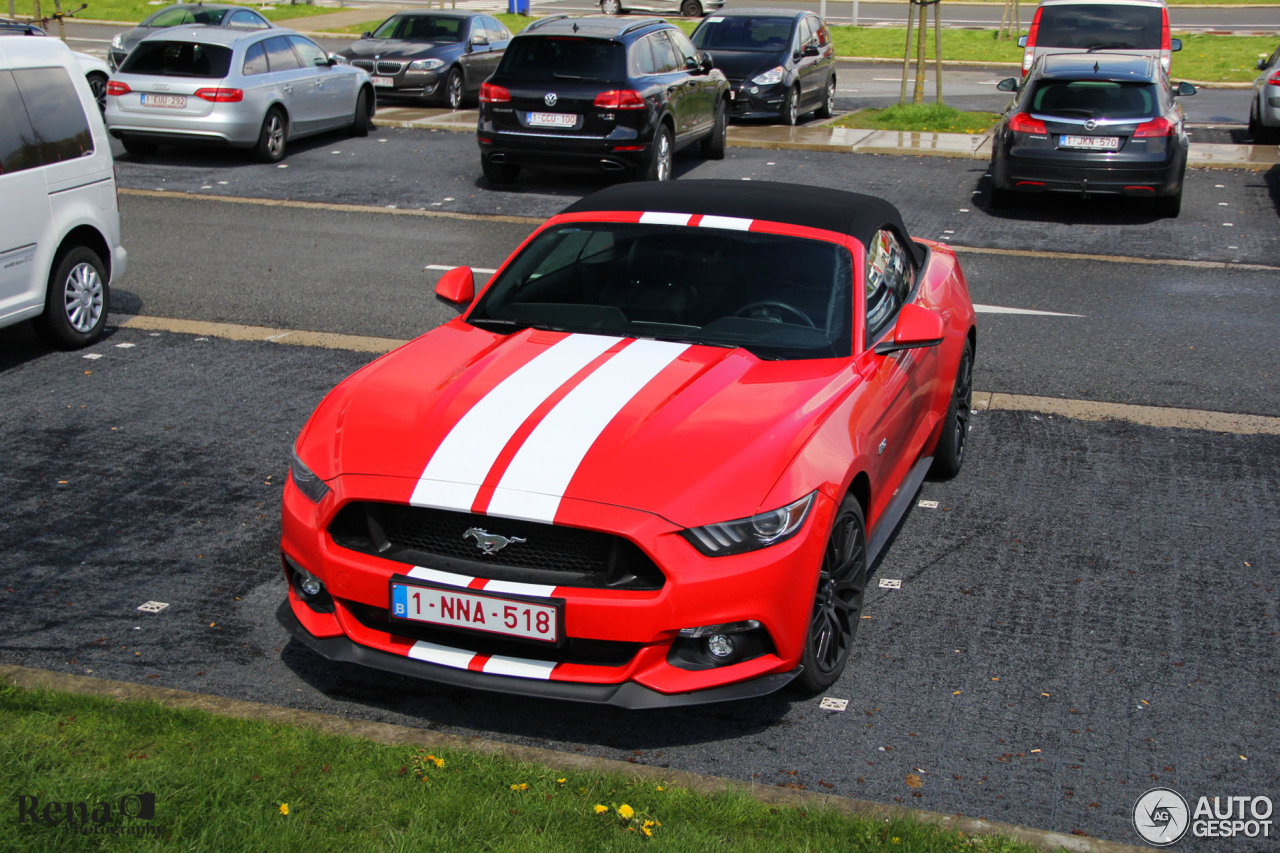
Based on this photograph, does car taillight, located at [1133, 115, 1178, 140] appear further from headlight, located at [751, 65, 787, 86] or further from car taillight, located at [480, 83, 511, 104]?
headlight, located at [751, 65, 787, 86]

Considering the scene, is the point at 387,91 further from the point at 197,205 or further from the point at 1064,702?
the point at 1064,702

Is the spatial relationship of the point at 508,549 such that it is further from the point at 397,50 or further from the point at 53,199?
the point at 397,50

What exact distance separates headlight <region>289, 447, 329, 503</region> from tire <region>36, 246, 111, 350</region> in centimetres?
476

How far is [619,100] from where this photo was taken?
14.4 m

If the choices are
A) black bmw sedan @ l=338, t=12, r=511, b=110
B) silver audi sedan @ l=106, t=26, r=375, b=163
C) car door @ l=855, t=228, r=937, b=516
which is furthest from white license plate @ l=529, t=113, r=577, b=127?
car door @ l=855, t=228, r=937, b=516

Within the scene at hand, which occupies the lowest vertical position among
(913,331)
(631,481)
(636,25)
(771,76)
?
(771,76)

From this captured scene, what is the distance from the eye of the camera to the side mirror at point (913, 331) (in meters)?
5.18

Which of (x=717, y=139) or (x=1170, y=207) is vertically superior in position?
(x=717, y=139)

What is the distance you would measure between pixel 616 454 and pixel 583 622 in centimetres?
58

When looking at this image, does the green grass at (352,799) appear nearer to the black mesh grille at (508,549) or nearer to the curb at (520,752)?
the curb at (520,752)

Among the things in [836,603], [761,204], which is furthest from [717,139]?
[836,603]

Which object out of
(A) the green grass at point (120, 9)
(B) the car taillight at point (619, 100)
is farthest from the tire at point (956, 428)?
(A) the green grass at point (120, 9)

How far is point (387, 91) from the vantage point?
21328 mm

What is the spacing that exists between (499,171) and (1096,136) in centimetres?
666
